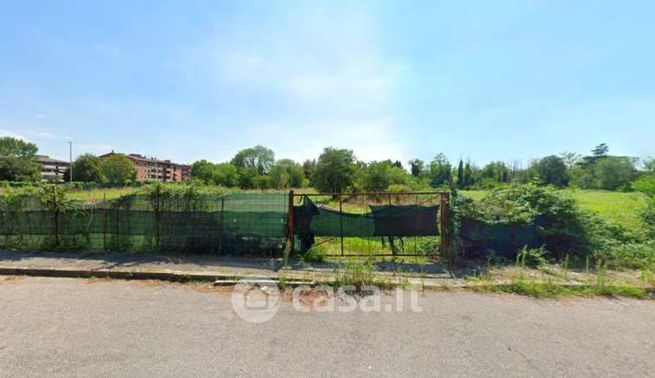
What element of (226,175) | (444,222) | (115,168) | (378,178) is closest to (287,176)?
(226,175)

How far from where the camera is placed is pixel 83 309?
4266 mm

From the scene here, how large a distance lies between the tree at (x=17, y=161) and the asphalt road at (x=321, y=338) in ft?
295

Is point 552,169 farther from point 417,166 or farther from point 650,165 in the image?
point 650,165

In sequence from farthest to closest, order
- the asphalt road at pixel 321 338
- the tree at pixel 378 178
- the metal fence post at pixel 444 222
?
1. the tree at pixel 378 178
2. the metal fence post at pixel 444 222
3. the asphalt road at pixel 321 338

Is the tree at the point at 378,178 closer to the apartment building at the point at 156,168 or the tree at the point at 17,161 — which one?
the tree at the point at 17,161

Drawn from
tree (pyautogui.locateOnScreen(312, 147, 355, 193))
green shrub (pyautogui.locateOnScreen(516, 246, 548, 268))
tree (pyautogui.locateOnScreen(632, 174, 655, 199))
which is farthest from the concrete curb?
tree (pyautogui.locateOnScreen(312, 147, 355, 193))

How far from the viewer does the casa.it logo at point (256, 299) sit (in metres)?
4.12

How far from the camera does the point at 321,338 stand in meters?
3.49

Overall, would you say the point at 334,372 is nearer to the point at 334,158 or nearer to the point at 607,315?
the point at 607,315

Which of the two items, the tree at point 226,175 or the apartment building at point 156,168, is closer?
the tree at point 226,175


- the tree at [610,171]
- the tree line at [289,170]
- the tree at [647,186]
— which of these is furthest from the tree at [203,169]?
the tree at [610,171]

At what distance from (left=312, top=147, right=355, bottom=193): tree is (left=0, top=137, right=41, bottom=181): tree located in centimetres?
7059

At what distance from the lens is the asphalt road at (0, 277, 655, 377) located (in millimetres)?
2932

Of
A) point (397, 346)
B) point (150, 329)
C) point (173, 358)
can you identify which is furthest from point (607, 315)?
point (150, 329)
